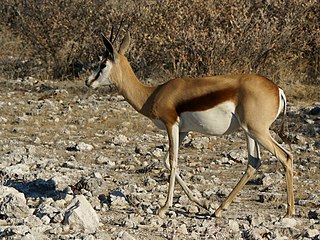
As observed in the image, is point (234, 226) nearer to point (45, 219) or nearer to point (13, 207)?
point (45, 219)

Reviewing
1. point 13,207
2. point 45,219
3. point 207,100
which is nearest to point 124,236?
point 45,219

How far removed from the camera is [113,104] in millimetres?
13984

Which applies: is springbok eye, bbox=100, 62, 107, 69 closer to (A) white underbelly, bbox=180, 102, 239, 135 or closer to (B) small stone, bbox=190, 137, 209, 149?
(A) white underbelly, bbox=180, 102, 239, 135

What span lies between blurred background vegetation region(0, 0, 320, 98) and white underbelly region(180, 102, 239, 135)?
6.77 meters

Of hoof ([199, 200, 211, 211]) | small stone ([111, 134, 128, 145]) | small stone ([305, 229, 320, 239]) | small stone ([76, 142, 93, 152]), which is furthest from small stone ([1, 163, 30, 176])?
small stone ([305, 229, 320, 239])

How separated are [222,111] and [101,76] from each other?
163 centimetres

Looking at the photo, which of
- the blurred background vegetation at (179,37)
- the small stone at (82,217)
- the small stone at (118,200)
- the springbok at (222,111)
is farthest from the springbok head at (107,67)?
the blurred background vegetation at (179,37)

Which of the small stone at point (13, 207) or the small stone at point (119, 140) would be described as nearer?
the small stone at point (13, 207)

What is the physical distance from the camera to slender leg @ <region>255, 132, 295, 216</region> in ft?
24.4

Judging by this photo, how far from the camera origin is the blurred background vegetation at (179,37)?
14.7 m

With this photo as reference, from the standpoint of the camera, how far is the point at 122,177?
938cm

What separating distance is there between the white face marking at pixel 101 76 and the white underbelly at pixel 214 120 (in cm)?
113

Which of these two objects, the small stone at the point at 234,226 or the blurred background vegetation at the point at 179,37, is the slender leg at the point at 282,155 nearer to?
the small stone at the point at 234,226

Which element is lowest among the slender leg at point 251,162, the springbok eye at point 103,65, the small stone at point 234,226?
the small stone at point 234,226
